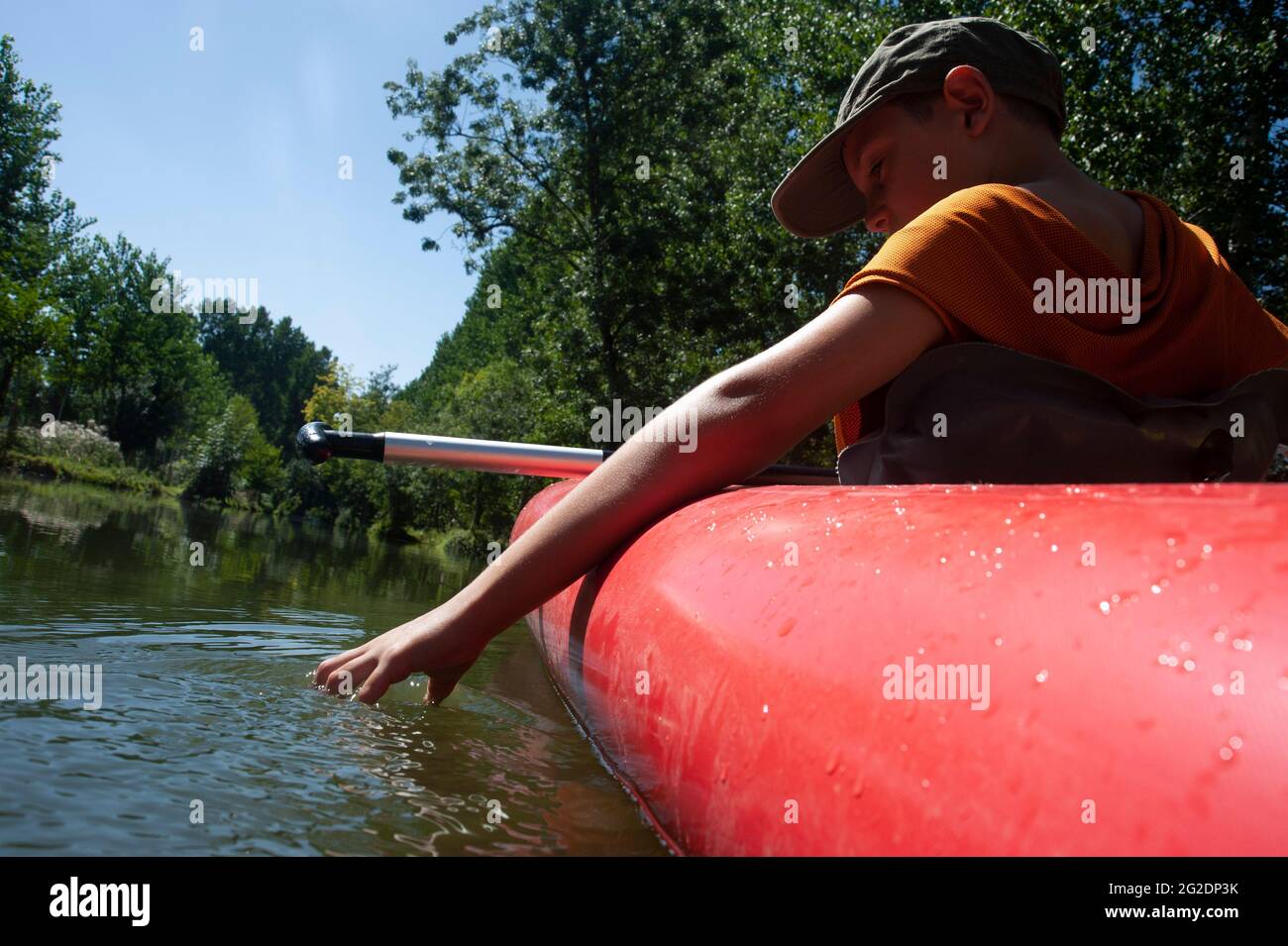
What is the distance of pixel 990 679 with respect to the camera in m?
0.77

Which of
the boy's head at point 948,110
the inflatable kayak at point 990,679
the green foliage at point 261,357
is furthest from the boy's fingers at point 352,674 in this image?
the green foliage at point 261,357

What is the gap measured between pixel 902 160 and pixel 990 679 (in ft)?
4.45

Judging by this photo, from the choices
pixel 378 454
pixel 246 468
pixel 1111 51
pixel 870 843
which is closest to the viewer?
pixel 870 843

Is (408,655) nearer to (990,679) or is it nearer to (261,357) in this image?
(990,679)

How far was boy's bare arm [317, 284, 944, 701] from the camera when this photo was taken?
137 cm

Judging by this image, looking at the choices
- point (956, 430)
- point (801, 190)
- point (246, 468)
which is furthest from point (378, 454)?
point (246, 468)

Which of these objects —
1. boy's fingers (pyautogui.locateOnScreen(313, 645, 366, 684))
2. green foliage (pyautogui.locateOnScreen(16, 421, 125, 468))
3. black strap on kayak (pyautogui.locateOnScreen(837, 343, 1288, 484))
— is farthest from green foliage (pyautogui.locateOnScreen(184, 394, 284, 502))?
black strap on kayak (pyautogui.locateOnScreen(837, 343, 1288, 484))

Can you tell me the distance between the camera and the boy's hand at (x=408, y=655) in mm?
1521

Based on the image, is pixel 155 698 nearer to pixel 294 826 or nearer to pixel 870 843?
pixel 294 826

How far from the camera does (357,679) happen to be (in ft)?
5.07

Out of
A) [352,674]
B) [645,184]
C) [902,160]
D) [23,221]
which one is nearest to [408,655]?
[352,674]

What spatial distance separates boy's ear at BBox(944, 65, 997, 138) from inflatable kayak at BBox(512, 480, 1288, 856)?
0.92 meters

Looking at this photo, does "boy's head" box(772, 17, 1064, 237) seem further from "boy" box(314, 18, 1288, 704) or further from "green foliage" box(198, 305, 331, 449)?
"green foliage" box(198, 305, 331, 449)
